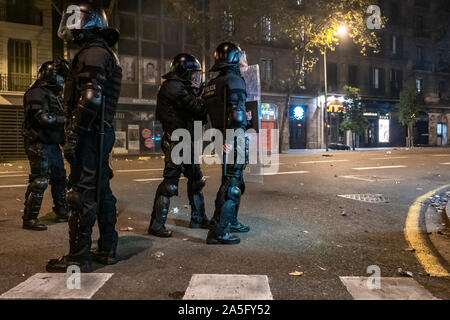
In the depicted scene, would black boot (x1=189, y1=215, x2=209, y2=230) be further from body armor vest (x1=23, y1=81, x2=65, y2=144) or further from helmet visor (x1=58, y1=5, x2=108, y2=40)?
helmet visor (x1=58, y1=5, x2=108, y2=40)

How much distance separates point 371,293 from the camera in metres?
2.89

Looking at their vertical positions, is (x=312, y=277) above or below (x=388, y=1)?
below

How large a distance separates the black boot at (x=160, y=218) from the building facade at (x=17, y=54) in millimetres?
19821

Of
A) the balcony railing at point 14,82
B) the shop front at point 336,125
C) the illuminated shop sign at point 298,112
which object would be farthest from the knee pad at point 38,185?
the shop front at point 336,125

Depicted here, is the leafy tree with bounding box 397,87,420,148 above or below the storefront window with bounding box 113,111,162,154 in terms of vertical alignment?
above

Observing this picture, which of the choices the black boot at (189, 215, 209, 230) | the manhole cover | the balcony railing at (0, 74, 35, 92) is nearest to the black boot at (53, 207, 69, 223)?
the black boot at (189, 215, 209, 230)

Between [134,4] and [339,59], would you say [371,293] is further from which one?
[339,59]

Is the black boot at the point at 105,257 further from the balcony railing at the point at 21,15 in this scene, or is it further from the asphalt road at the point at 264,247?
the balcony railing at the point at 21,15

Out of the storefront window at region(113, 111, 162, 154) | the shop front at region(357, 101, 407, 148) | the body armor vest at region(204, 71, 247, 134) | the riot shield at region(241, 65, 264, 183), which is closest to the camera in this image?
the body armor vest at region(204, 71, 247, 134)

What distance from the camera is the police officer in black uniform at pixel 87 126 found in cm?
329

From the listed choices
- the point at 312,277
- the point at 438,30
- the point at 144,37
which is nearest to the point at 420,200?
the point at 312,277

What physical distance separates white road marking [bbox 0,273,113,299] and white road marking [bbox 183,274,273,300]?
75 cm

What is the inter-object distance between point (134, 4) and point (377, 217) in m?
24.9

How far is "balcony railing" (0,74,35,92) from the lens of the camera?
72.4 feet
